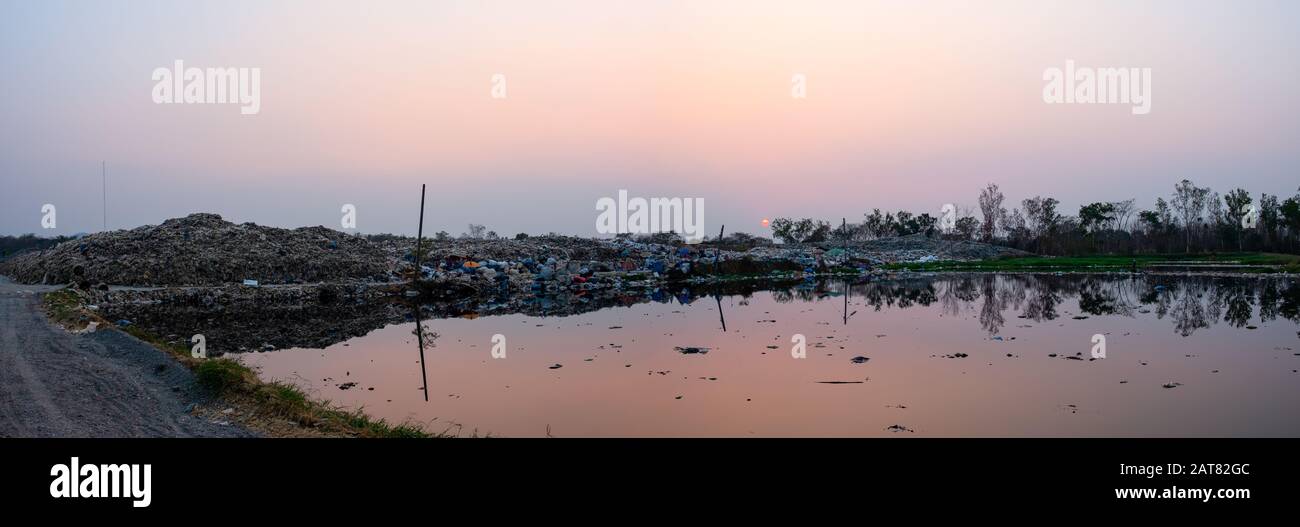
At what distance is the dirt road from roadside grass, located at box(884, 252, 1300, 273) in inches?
1311

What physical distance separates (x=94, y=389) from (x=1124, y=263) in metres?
40.6

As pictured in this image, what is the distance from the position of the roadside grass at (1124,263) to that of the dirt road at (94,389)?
3329 cm

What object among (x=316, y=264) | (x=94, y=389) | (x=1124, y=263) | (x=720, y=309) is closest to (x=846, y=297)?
(x=720, y=309)

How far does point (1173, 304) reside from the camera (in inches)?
612

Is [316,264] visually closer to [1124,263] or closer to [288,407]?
[288,407]

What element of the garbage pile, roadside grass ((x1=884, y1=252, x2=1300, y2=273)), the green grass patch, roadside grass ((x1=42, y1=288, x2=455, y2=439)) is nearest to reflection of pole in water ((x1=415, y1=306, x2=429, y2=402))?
roadside grass ((x1=42, y1=288, x2=455, y2=439))

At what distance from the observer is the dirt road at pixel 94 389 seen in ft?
17.0

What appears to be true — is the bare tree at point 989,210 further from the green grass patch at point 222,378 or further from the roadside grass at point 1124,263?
the green grass patch at point 222,378

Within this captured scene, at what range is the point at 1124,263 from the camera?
3441 centimetres

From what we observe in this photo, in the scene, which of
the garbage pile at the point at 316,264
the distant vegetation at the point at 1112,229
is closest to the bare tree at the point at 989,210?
the distant vegetation at the point at 1112,229

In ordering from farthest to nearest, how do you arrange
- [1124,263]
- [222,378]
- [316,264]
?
[1124,263] → [316,264] → [222,378]

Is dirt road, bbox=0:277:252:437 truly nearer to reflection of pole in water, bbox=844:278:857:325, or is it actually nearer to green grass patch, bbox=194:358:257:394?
green grass patch, bbox=194:358:257:394

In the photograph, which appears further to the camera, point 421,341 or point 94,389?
point 421,341
